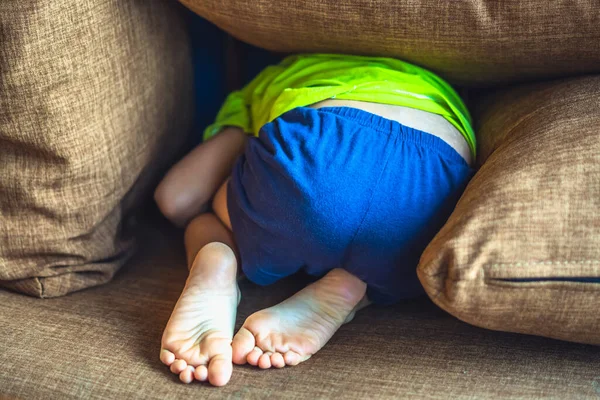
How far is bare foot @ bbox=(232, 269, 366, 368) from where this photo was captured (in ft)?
2.30

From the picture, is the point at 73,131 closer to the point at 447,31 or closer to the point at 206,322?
the point at 206,322

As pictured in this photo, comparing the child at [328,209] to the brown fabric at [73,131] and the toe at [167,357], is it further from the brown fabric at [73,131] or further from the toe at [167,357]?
the brown fabric at [73,131]

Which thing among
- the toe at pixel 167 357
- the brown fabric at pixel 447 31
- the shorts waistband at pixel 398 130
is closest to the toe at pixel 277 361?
the toe at pixel 167 357

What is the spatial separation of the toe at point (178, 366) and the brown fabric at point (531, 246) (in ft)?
0.88

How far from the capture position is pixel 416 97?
81cm

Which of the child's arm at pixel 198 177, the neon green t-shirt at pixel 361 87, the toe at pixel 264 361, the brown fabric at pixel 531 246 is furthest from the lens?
the child's arm at pixel 198 177

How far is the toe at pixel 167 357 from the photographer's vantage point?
0.69m

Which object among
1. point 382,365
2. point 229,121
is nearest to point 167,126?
point 229,121

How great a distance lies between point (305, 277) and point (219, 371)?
26 centimetres

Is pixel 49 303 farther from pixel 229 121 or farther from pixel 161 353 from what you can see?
pixel 229 121

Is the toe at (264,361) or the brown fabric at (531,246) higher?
the brown fabric at (531,246)

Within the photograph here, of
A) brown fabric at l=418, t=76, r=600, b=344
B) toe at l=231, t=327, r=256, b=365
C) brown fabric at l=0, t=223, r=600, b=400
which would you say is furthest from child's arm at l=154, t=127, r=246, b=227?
brown fabric at l=418, t=76, r=600, b=344

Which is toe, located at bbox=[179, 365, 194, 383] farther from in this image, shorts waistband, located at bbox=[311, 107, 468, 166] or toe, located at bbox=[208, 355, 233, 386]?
shorts waistband, located at bbox=[311, 107, 468, 166]

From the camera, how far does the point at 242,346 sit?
703 mm
